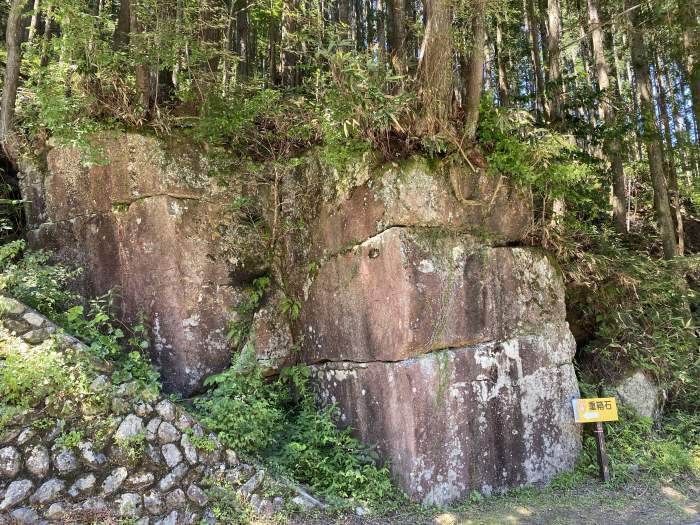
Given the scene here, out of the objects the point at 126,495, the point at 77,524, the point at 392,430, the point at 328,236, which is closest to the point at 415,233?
the point at 328,236

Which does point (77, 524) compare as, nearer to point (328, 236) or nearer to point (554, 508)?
point (328, 236)

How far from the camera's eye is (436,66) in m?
4.89

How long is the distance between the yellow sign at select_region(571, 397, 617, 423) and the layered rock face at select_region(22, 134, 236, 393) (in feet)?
12.4

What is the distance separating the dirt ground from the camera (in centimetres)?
407

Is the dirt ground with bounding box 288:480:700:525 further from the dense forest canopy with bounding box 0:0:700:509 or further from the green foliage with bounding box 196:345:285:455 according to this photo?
the green foliage with bounding box 196:345:285:455

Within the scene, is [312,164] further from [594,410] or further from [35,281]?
[594,410]

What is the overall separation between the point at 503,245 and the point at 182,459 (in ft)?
12.5

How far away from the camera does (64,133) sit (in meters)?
5.11

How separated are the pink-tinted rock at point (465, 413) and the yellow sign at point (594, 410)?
0.75 ft

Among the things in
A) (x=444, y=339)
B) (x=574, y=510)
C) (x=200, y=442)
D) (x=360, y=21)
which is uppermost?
(x=360, y=21)

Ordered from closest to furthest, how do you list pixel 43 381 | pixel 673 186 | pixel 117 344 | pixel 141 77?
pixel 43 381
pixel 117 344
pixel 141 77
pixel 673 186

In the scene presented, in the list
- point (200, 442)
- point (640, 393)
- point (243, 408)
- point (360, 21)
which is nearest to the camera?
point (200, 442)

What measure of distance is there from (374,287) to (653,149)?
18.2 feet

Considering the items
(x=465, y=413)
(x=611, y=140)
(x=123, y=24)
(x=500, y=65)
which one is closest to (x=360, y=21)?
(x=500, y=65)
